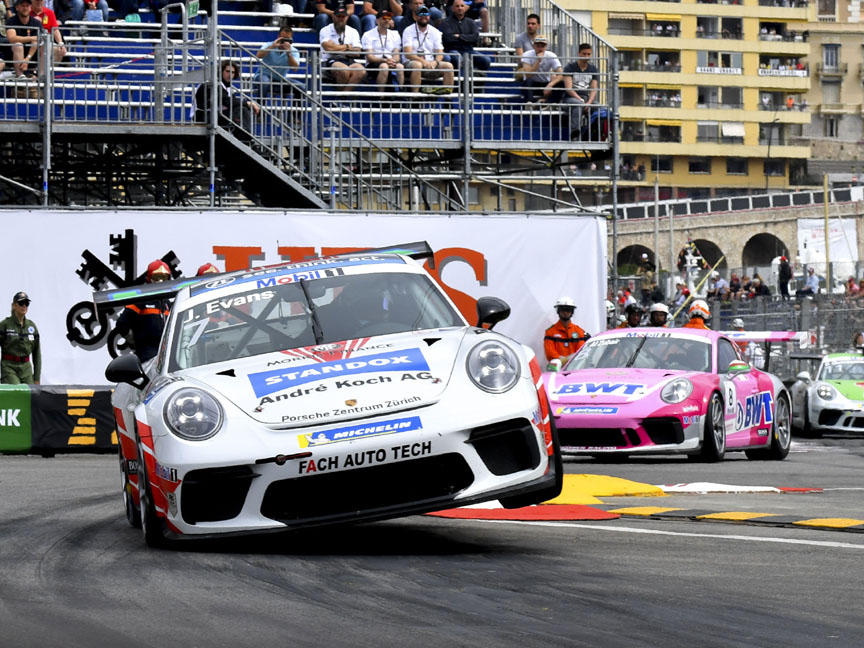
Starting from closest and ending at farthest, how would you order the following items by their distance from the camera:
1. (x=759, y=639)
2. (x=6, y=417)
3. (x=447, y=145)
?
(x=759, y=639), (x=6, y=417), (x=447, y=145)

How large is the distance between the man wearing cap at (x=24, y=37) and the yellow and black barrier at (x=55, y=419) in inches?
206

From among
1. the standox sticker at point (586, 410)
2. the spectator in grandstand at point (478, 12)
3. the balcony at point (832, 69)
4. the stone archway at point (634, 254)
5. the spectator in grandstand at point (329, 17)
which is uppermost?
the balcony at point (832, 69)

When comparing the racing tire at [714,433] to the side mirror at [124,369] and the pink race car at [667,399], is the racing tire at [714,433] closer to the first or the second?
the pink race car at [667,399]

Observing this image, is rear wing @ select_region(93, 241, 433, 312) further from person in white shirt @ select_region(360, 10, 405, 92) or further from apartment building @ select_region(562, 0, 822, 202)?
apartment building @ select_region(562, 0, 822, 202)

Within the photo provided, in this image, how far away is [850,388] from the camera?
2280 cm

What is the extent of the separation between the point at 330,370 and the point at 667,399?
25.7 ft

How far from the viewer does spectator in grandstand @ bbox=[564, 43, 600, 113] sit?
2388 cm

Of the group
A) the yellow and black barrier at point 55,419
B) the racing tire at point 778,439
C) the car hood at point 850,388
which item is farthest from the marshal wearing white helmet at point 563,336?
the yellow and black barrier at point 55,419

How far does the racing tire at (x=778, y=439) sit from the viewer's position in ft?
55.1

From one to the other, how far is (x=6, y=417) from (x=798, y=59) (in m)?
110

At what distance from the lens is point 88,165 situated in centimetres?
2356

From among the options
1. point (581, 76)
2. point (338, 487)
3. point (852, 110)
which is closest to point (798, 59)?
point (852, 110)

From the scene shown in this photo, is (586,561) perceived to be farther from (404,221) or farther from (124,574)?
(404,221)

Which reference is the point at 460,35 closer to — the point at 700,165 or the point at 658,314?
the point at 658,314
